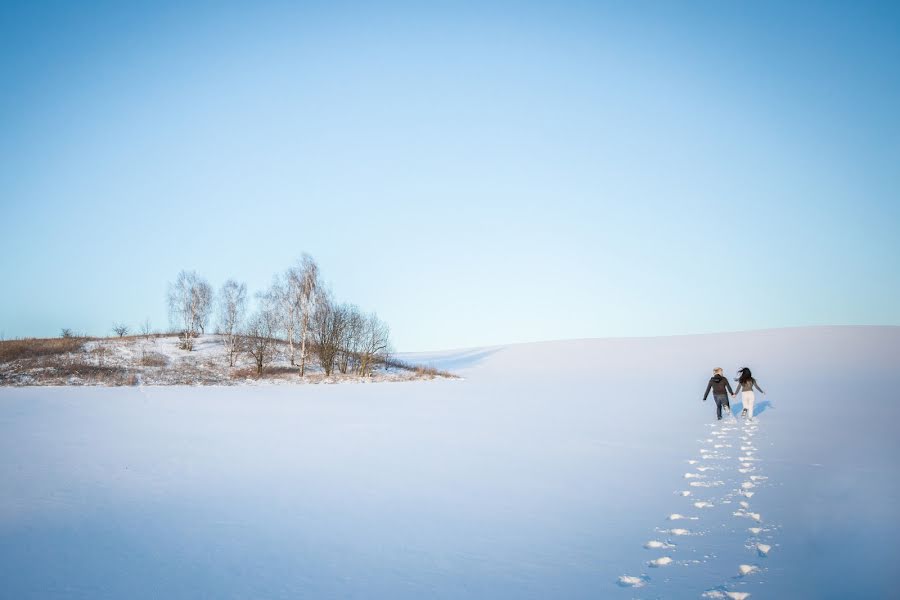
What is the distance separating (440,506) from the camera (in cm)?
639

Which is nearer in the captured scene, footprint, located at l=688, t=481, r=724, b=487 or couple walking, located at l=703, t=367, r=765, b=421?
footprint, located at l=688, t=481, r=724, b=487

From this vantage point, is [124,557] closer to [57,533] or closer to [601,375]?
[57,533]

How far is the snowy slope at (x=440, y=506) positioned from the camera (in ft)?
13.9

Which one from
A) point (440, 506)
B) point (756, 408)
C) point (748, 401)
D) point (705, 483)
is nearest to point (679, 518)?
point (705, 483)

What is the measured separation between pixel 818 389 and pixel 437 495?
27884 millimetres

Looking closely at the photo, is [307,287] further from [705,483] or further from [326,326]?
[705,483]

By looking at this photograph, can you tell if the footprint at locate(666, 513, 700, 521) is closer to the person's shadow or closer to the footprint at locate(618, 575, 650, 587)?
the footprint at locate(618, 575, 650, 587)

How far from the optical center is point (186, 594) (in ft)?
12.8

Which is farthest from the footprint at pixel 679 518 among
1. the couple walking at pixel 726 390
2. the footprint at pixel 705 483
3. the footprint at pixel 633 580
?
the couple walking at pixel 726 390

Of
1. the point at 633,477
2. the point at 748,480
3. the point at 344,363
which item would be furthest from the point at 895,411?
the point at 344,363

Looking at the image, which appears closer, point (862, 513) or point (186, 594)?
point (186, 594)

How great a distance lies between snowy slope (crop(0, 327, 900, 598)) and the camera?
4.24 m

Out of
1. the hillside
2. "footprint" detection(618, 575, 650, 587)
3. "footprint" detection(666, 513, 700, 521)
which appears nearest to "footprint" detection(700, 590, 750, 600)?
"footprint" detection(618, 575, 650, 587)

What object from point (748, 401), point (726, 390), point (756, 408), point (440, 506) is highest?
point (726, 390)
